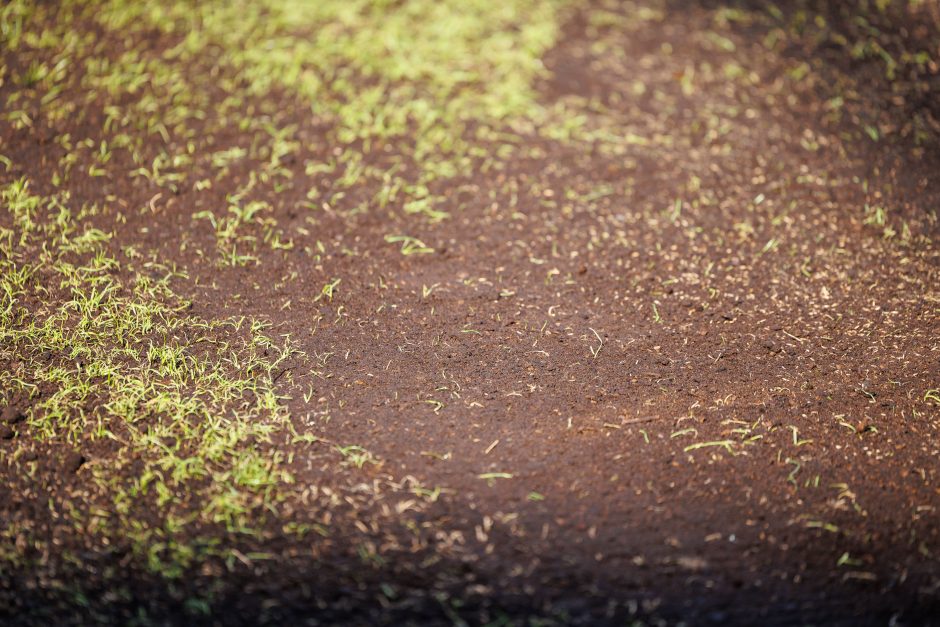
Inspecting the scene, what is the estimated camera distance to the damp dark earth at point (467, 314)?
2.06 metres

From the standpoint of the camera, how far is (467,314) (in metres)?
2.76

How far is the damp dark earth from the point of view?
81.1 inches

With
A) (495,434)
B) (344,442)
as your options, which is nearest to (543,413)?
(495,434)

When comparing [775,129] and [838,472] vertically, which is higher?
[775,129]

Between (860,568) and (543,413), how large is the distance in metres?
0.92

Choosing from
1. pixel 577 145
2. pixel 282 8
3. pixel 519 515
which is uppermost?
pixel 282 8

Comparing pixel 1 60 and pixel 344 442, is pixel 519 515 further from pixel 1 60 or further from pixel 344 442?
pixel 1 60

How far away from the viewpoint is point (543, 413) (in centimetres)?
242

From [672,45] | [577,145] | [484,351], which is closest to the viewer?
[484,351]

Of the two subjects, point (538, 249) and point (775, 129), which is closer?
point (538, 249)

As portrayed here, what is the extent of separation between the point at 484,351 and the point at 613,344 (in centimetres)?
43

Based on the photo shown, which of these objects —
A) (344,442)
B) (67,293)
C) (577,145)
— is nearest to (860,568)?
(344,442)

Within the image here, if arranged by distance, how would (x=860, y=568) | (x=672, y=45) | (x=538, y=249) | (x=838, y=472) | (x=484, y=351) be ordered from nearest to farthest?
(x=860, y=568), (x=838, y=472), (x=484, y=351), (x=538, y=249), (x=672, y=45)

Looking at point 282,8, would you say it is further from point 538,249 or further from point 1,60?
point 538,249
